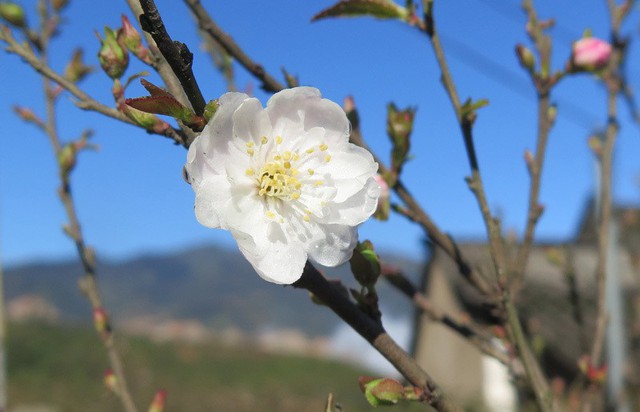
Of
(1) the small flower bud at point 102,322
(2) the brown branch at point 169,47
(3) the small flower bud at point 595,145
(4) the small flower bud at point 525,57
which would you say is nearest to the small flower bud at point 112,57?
(2) the brown branch at point 169,47

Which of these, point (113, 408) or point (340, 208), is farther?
point (113, 408)

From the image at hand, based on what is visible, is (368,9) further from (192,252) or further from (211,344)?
(192,252)

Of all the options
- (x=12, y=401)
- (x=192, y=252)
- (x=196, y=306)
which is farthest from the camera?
(x=192, y=252)

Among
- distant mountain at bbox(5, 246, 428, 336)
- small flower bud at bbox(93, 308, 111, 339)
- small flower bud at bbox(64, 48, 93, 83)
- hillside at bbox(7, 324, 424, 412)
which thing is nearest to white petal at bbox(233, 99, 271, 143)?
small flower bud at bbox(93, 308, 111, 339)

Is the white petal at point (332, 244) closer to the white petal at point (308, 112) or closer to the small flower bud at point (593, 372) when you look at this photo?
the white petal at point (308, 112)

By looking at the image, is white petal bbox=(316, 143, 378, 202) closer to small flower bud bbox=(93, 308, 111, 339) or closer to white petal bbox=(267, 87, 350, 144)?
white petal bbox=(267, 87, 350, 144)

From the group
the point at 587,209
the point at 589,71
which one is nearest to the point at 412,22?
the point at 589,71
